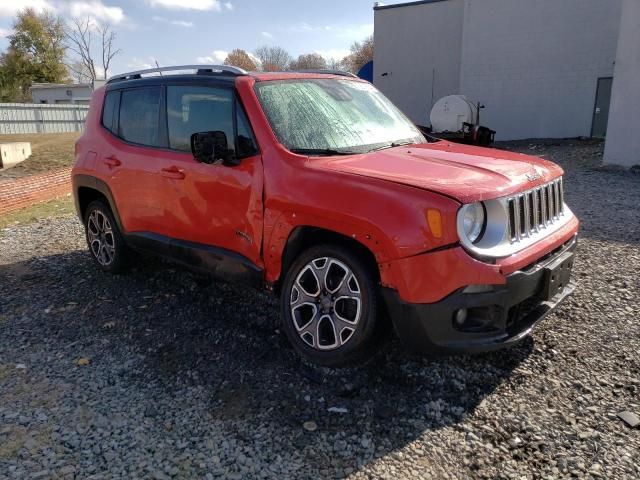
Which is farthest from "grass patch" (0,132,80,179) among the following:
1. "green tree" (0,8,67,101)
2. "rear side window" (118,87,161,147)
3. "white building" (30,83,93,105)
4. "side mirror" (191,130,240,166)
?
"green tree" (0,8,67,101)

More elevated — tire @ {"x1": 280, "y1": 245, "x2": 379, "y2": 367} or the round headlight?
the round headlight

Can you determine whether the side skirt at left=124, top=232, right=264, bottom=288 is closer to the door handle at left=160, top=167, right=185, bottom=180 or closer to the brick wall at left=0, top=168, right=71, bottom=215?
the door handle at left=160, top=167, right=185, bottom=180

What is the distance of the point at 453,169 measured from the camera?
3.23m

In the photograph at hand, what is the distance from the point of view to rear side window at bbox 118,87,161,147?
14.7 ft

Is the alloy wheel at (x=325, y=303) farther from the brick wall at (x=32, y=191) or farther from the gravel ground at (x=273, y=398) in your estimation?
the brick wall at (x=32, y=191)

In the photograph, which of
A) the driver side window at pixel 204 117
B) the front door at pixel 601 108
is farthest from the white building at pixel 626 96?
the driver side window at pixel 204 117

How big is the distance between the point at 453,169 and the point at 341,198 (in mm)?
760

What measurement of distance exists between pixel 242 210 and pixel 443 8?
2233 centimetres

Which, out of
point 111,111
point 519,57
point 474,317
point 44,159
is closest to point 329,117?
point 474,317

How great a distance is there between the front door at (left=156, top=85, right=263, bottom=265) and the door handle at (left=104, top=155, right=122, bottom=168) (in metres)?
0.79

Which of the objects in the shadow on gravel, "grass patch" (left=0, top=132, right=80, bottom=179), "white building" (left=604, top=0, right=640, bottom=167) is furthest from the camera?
"grass patch" (left=0, top=132, right=80, bottom=179)

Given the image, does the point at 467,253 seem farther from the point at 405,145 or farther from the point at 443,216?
the point at 405,145

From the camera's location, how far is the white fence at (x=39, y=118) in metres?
27.1

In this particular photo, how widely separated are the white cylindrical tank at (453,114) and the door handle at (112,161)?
580 inches
